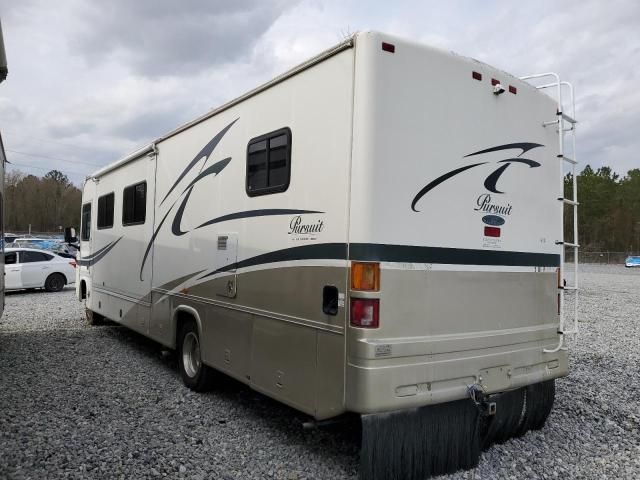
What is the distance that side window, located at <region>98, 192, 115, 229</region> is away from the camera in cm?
820

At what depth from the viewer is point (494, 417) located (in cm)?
394

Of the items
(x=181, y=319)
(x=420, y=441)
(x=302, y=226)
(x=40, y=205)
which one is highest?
(x=40, y=205)

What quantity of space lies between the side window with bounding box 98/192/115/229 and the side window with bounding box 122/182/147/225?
67 cm

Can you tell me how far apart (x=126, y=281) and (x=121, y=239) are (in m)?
0.66

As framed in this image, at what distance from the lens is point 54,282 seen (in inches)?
626

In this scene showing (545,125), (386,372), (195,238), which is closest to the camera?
(386,372)

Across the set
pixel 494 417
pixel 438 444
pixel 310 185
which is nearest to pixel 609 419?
pixel 494 417

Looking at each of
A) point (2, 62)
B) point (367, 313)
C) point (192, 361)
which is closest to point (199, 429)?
point (192, 361)

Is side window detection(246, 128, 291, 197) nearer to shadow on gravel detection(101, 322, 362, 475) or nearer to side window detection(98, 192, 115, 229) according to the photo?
shadow on gravel detection(101, 322, 362, 475)

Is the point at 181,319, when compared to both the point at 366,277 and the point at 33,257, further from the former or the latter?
the point at 33,257

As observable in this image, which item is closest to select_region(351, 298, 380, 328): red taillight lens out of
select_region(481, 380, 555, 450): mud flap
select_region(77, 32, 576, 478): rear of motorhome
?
select_region(77, 32, 576, 478): rear of motorhome

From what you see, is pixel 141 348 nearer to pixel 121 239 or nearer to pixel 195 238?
pixel 121 239

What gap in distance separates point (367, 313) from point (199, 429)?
7.24ft

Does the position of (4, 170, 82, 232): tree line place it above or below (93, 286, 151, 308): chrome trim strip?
above
